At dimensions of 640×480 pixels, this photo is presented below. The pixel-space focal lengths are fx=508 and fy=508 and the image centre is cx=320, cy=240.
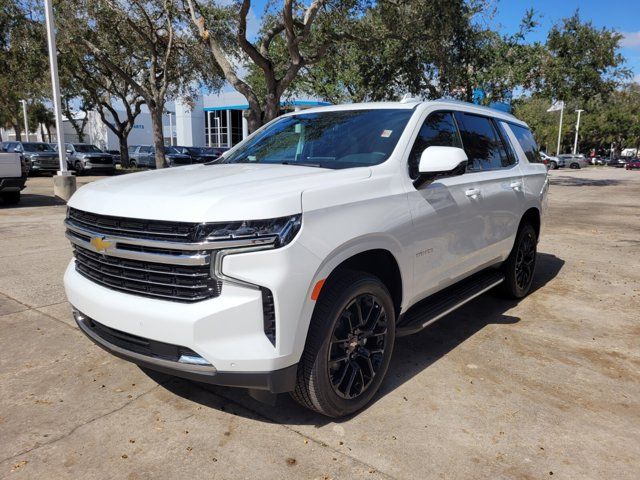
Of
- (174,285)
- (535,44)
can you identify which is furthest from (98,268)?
(535,44)

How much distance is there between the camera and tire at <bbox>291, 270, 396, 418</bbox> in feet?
9.02

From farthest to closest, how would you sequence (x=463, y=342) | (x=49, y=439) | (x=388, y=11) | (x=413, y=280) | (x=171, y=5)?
(x=171, y=5) < (x=388, y=11) < (x=463, y=342) < (x=413, y=280) < (x=49, y=439)

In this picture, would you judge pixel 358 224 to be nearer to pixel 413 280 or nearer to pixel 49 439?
pixel 413 280

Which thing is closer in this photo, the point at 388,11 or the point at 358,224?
the point at 358,224

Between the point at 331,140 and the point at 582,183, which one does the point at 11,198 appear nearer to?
the point at 331,140

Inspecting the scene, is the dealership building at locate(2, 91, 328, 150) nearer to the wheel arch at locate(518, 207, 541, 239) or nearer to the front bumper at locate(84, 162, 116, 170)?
the front bumper at locate(84, 162, 116, 170)

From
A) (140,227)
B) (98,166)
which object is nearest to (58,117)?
(140,227)

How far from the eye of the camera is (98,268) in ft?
9.63

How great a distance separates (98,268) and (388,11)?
14.9m

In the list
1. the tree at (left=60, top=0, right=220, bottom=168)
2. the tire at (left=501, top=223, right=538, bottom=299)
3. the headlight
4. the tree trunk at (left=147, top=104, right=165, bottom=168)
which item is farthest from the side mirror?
the tree trunk at (left=147, top=104, right=165, bottom=168)

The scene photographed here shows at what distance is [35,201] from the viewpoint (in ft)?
47.4

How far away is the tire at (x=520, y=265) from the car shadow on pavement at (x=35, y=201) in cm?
1246

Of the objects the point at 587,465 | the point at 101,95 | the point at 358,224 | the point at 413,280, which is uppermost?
the point at 101,95

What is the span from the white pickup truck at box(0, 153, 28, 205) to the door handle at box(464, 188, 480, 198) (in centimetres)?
1183
